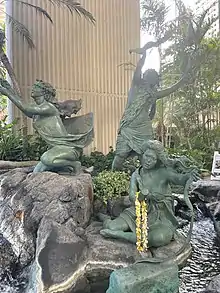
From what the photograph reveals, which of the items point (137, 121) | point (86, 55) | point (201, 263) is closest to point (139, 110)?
point (137, 121)

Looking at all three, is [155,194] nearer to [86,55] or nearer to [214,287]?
[214,287]

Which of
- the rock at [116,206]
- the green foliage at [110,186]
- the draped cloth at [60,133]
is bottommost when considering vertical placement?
the rock at [116,206]

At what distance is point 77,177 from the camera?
3.83 m

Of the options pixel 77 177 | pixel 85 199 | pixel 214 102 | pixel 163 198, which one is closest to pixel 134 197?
pixel 163 198

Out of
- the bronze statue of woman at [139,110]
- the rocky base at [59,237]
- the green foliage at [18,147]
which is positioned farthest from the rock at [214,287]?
the green foliage at [18,147]

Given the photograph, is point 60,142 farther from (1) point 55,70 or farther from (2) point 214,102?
(2) point 214,102

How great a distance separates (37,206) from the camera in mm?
3451

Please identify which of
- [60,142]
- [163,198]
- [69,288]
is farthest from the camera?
[60,142]

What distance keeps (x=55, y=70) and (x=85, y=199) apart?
677 centimetres

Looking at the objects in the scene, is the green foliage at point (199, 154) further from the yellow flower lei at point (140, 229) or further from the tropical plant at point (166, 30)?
the yellow flower lei at point (140, 229)

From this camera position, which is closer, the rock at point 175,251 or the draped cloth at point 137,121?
the rock at point 175,251

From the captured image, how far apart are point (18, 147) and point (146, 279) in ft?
20.3

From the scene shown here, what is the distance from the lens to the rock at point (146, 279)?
2.31 meters

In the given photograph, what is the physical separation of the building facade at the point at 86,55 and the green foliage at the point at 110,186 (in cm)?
492
